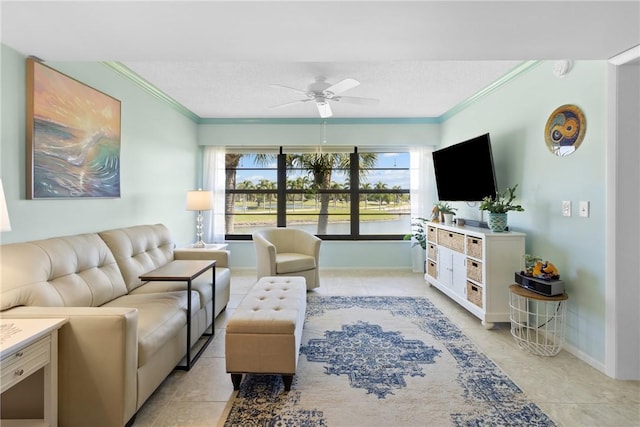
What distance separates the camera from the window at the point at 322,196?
566cm

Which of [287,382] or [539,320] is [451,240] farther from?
[287,382]

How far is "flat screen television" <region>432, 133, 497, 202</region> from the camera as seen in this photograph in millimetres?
3383

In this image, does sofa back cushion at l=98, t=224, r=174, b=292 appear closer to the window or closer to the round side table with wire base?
the window

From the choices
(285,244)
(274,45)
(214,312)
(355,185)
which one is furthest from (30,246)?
(355,185)

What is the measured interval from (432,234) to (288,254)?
2.03m

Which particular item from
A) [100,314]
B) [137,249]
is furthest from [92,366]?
[137,249]

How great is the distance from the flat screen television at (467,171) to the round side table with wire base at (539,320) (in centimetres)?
114

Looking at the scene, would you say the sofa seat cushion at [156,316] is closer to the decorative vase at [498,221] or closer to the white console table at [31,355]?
the white console table at [31,355]

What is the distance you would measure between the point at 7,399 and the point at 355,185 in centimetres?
484

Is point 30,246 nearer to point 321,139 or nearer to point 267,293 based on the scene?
point 267,293

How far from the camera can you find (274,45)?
205 centimetres

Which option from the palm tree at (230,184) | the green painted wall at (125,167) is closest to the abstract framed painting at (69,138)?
the green painted wall at (125,167)

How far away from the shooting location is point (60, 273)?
204 centimetres

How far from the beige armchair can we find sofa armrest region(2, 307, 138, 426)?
2.40m
